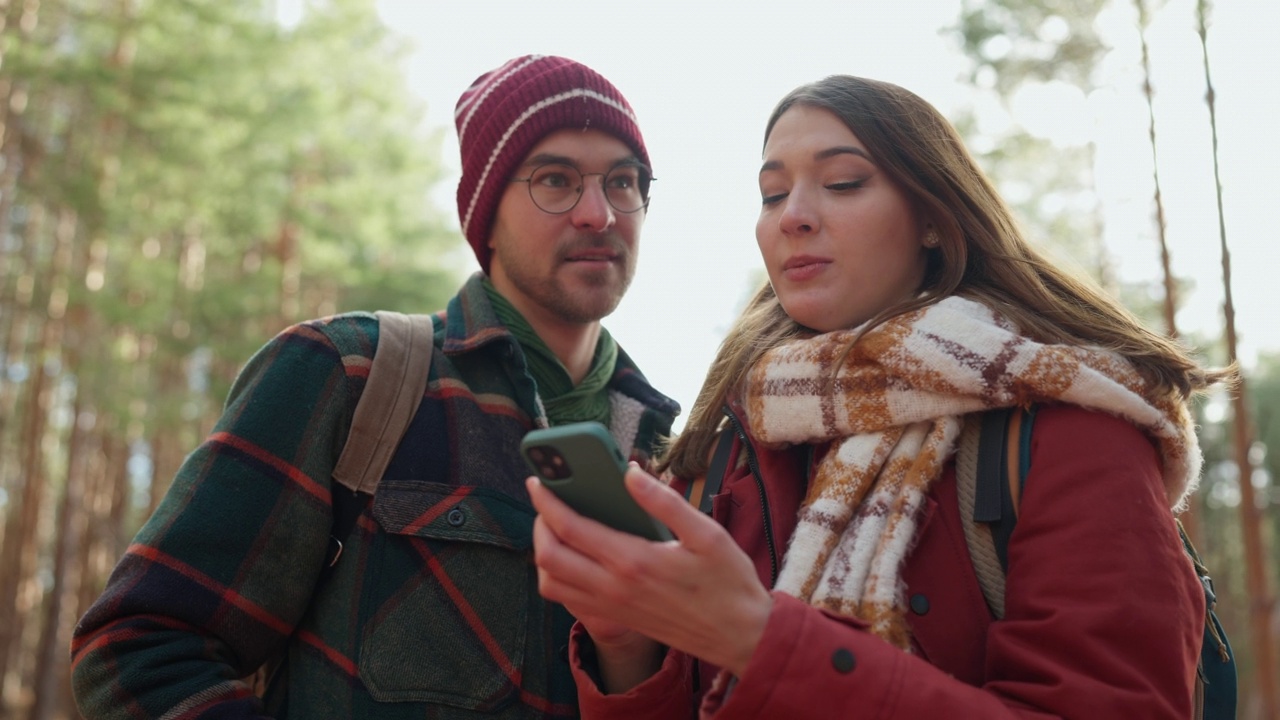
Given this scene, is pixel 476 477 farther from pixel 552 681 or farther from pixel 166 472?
pixel 166 472

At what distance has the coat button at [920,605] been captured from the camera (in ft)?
5.72

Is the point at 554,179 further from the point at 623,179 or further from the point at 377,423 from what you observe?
the point at 377,423

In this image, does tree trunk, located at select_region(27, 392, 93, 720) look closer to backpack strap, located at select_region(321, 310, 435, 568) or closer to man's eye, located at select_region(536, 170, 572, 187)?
man's eye, located at select_region(536, 170, 572, 187)

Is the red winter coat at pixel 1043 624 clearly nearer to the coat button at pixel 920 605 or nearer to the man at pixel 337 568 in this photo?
the coat button at pixel 920 605

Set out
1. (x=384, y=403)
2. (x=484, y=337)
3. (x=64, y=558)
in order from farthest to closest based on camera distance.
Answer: (x=64, y=558), (x=484, y=337), (x=384, y=403)

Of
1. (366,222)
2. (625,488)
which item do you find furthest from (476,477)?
(366,222)

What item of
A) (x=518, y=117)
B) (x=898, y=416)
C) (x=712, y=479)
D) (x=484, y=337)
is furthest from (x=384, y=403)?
(x=898, y=416)

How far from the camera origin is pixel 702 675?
2.08 meters

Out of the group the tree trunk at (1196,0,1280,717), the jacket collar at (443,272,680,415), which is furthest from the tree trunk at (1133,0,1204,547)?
the jacket collar at (443,272,680,415)

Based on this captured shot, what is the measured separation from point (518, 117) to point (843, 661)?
2263 mm

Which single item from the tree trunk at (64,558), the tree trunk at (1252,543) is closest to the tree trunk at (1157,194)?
the tree trunk at (1252,543)

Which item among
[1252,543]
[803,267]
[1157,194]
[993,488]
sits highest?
[1157,194]

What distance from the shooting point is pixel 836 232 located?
83.7 inches

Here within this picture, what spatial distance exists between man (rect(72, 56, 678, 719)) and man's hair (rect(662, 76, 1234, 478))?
62 cm
